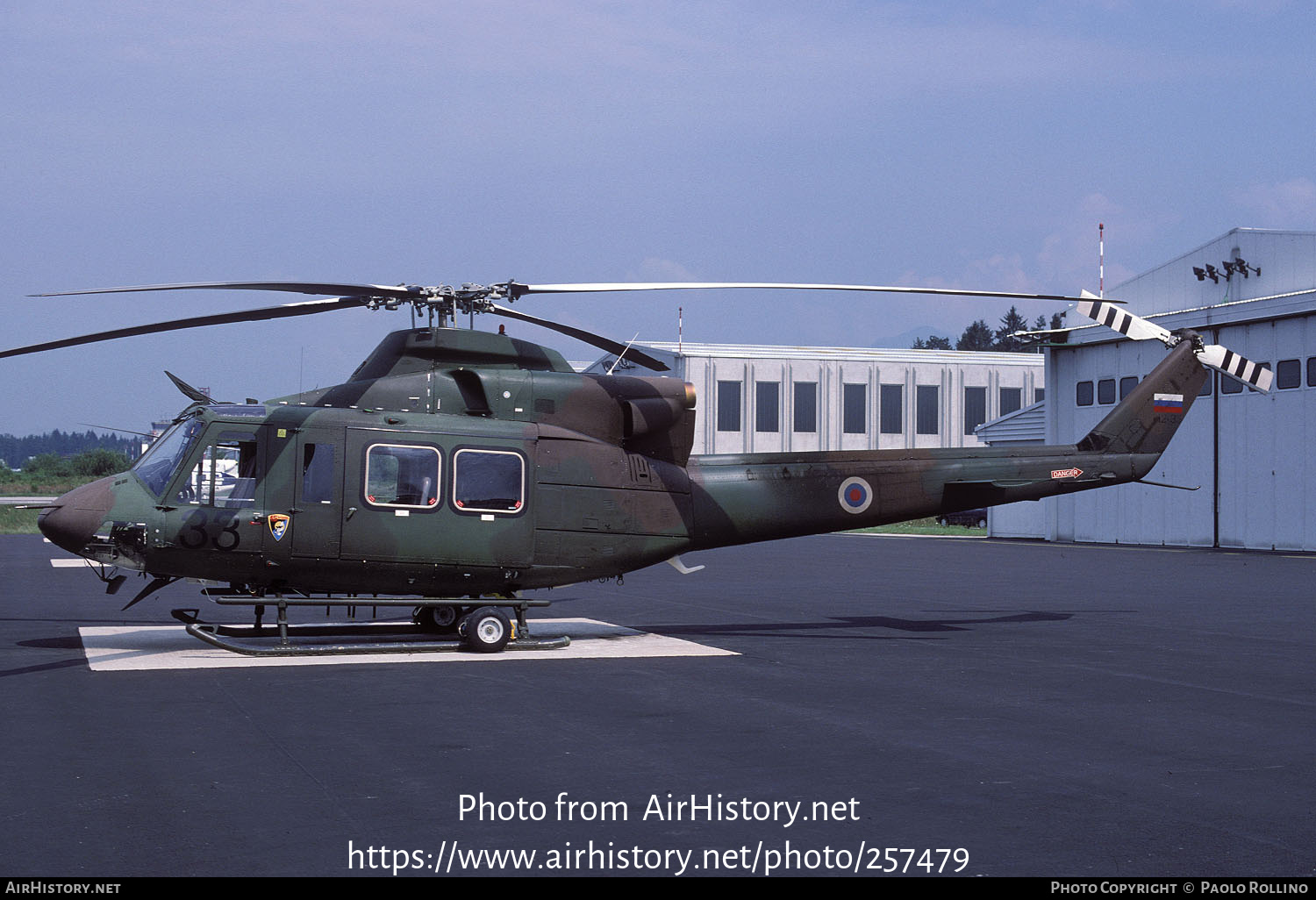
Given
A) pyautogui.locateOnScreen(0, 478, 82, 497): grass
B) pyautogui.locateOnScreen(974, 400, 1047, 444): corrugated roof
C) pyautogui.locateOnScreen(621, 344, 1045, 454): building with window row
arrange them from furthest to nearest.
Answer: pyautogui.locateOnScreen(0, 478, 82, 497): grass, pyautogui.locateOnScreen(621, 344, 1045, 454): building with window row, pyautogui.locateOnScreen(974, 400, 1047, 444): corrugated roof

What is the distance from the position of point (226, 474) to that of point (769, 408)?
6367cm

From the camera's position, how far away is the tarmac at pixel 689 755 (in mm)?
6195

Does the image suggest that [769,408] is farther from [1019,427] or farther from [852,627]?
[852,627]

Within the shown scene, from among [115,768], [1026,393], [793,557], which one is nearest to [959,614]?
[115,768]

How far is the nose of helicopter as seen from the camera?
1330 centimetres

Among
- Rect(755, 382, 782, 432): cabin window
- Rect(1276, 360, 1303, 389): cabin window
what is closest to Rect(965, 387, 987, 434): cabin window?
Rect(755, 382, 782, 432): cabin window

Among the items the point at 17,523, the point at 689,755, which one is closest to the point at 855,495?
the point at 689,755

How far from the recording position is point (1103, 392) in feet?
149

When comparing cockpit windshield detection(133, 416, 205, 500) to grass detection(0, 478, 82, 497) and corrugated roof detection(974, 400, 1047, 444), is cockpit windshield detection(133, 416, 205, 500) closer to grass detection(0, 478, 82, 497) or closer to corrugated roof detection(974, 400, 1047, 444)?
corrugated roof detection(974, 400, 1047, 444)

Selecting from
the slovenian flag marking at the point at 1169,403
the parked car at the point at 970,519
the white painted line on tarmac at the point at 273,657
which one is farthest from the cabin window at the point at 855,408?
the white painted line on tarmac at the point at 273,657

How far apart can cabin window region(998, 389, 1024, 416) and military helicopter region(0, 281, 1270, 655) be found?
6583cm

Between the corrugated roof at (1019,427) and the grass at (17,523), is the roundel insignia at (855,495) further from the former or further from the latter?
the grass at (17,523)
